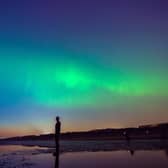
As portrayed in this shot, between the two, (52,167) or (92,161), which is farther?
(92,161)

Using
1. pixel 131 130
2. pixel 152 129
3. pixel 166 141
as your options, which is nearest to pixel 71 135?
pixel 131 130

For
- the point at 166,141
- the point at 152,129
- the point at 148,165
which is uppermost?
the point at 152,129

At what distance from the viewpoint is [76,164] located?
3991 cm

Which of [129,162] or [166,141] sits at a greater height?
[166,141]

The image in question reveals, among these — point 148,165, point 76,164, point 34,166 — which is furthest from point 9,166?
point 148,165

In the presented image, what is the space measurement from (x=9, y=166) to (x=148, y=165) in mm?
11457

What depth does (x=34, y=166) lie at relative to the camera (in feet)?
127

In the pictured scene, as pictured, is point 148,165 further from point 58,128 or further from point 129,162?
point 58,128

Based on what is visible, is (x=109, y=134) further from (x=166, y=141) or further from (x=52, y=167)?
(x=52, y=167)

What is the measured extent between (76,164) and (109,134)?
86.4 m

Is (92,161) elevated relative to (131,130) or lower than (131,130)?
lower

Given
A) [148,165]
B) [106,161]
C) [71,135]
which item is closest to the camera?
[148,165]

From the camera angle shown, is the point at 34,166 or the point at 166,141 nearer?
the point at 34,166

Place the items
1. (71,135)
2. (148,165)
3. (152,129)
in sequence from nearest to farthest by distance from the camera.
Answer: (148,165) → (152,129) → (71,135)
